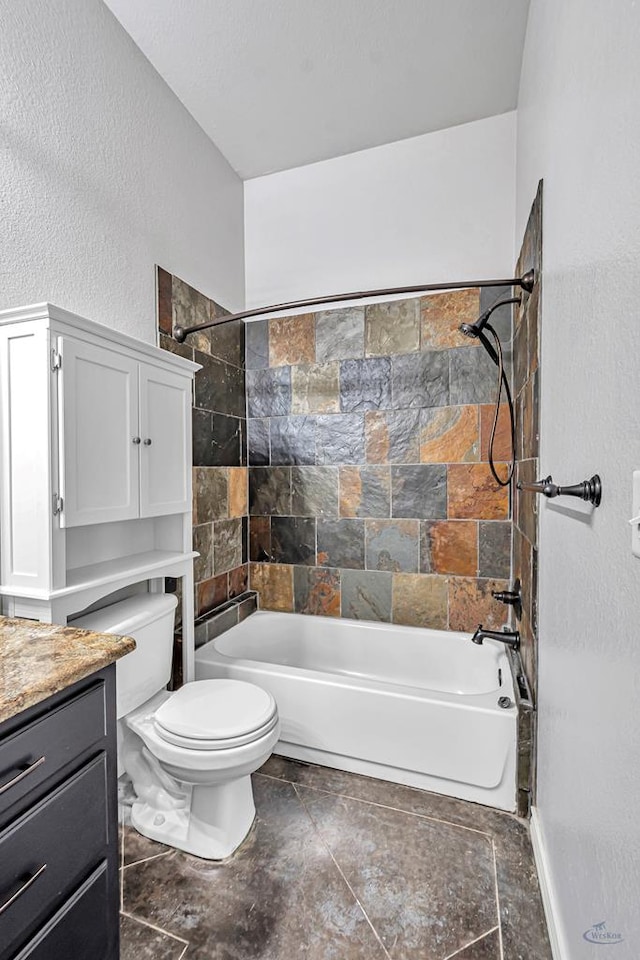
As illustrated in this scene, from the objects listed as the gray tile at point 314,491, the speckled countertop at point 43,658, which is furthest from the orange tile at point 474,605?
the speckled countertop at point 43,658

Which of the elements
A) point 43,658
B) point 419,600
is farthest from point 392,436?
point 43,658

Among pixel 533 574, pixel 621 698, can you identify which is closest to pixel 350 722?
pixel 533 574

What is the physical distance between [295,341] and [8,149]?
60.6 inches

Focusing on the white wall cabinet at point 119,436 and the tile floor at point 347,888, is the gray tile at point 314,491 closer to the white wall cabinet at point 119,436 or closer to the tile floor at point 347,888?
the white wall cabinet at point 119,436

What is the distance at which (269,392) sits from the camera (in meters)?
2.76

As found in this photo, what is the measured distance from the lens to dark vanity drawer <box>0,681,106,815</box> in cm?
74

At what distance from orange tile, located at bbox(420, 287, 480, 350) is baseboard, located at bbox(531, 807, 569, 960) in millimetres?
2031

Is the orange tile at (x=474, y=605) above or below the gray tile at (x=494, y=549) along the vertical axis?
below

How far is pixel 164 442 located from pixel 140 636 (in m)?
0.74

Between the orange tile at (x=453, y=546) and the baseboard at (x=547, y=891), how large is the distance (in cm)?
108

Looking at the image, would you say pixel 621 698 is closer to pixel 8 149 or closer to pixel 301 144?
pixel 8 149

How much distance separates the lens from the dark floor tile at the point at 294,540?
2697 mm

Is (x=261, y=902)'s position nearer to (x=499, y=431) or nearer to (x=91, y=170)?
(x=499, y=431)

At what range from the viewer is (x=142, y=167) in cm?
199
